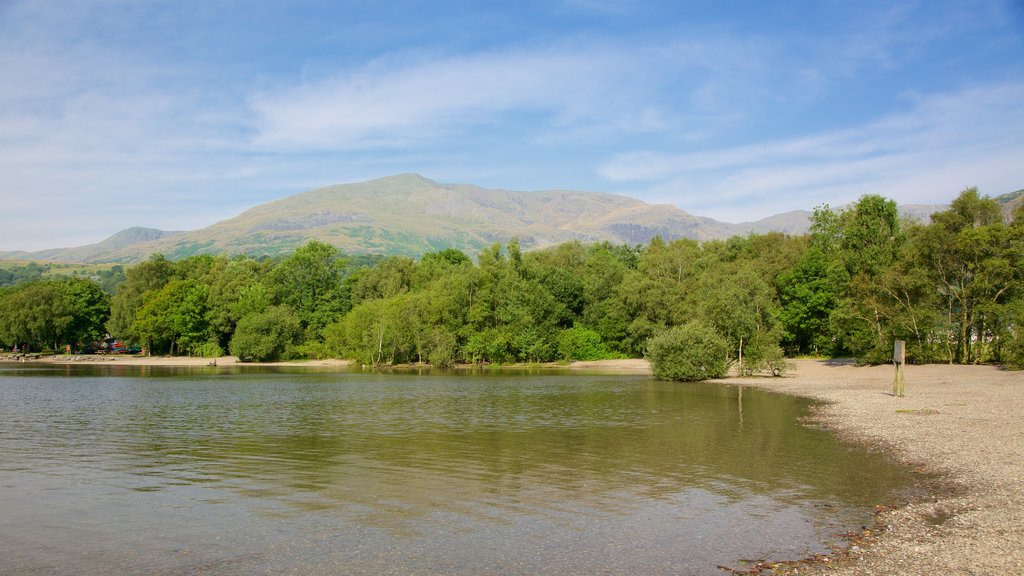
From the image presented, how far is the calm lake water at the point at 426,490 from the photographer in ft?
44.6

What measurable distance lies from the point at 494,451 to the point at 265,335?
305 feet

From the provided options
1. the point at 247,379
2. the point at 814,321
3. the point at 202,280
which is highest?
the point at 202,280

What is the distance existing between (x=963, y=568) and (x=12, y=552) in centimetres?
1834

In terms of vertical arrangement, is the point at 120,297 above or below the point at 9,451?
above

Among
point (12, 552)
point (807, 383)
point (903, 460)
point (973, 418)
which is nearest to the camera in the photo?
point (12, 552)

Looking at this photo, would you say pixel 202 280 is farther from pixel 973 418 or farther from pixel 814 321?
pixel 973 418

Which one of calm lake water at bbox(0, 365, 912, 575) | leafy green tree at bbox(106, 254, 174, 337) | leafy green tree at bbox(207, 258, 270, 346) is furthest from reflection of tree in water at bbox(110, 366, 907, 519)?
leafy green tree at bbox(106, 254, 174, 337)

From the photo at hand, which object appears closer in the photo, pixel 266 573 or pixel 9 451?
pixel 266 573

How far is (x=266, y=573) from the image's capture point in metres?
12.5

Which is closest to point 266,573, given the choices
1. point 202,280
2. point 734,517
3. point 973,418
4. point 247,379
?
point 734,517

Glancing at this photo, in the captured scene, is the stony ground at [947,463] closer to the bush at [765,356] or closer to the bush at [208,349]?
the bush at [765,356]

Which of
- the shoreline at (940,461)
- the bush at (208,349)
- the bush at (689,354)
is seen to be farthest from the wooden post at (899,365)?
the bush at (208,349)

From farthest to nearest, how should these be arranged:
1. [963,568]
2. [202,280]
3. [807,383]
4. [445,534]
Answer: [202,280], [807,383], [445,534], [963,568]

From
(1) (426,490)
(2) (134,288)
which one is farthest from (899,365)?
(2) (134,288)
